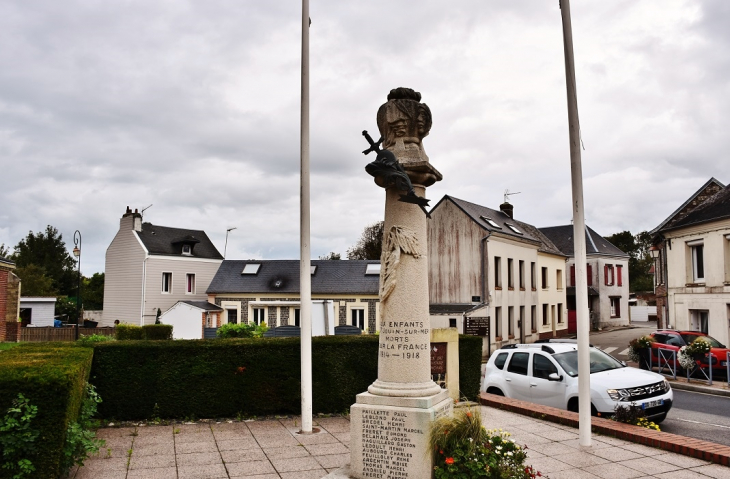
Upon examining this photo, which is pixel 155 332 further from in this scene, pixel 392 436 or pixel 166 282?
pixel 392 436

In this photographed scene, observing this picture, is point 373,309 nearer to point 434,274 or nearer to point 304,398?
point 434,274

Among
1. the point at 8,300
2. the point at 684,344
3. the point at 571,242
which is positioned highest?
the point at 571,242

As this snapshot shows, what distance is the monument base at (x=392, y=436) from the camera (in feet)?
19.6

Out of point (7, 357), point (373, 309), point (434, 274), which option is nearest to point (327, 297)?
point (373, 309)

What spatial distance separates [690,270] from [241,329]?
17.9 metres

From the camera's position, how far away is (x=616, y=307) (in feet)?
150

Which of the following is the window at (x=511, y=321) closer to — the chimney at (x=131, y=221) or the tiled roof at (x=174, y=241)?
the tiled roof at (x=174, y=241)

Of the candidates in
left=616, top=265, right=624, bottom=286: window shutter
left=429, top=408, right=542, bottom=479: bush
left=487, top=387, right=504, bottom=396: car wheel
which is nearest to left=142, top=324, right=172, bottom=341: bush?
left=487, top=387, right=504, bottom=396: car wheel

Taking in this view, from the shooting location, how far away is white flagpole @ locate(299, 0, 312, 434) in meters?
8.70

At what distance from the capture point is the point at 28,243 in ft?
222

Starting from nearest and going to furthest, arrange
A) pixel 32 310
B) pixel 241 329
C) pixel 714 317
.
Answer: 1. pixel 241 329
2. pixel 714 317
3. pixel 32 310

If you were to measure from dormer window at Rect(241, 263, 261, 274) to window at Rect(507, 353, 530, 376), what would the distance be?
2743 cm

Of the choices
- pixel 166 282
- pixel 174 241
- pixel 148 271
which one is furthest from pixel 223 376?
pixel 174 241

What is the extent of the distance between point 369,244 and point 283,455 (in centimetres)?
4535
